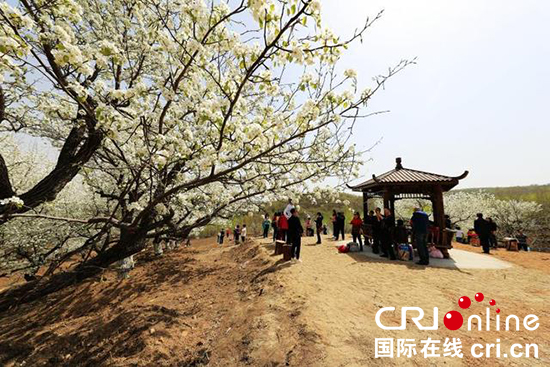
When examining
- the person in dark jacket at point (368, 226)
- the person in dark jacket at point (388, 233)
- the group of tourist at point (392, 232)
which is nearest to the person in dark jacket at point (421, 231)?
the group of tourist at point (392, 232)

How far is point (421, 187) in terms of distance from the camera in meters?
12.1

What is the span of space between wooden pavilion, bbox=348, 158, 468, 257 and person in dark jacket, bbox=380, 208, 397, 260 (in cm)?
138

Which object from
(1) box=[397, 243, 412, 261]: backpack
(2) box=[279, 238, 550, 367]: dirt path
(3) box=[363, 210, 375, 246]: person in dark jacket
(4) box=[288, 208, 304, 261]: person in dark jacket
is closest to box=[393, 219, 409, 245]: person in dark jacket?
(1) box=[397, 243, 412, 261]: backpack

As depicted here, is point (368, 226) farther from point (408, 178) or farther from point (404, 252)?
point (408, 178)

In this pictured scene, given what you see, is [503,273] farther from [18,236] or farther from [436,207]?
[18,236]

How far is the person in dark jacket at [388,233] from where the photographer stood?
10.7 metres

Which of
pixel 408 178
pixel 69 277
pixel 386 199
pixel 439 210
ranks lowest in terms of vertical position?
pixel 69 277

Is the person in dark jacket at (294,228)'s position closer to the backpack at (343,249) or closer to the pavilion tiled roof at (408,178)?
the backpack at (343,249)

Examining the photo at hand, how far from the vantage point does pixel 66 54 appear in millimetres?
3080

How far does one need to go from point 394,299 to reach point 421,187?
7.41 m

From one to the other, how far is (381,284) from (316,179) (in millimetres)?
3575

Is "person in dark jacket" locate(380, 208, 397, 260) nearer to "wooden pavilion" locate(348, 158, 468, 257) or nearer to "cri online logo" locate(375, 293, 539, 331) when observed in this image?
"wooden pavilion" locate(348, 158, 468, 257)

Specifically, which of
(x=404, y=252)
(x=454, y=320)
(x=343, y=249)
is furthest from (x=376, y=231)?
(x=454, y=320)

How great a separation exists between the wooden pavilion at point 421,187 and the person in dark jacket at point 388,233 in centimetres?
138
